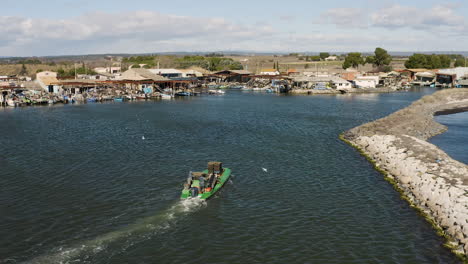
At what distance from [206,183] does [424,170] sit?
1846 centimetres

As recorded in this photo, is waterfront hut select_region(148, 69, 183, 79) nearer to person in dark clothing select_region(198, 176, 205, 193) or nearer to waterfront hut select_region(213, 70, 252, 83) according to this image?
waterfront hut select_region(213, 70, 252, 83)

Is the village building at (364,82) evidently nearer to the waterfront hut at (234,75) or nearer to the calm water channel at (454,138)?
the waterfront hut at (234,75)

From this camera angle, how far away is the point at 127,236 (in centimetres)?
2453

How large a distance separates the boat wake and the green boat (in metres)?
0.79

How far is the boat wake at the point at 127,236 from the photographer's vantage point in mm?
22016

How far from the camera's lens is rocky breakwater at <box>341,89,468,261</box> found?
25.4 meters

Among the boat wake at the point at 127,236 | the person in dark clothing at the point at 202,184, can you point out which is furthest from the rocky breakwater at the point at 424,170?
the boat wake at the point at 127,236

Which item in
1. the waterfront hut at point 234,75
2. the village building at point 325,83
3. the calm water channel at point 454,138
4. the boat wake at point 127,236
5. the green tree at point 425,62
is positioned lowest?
the boat wake at point 127,236

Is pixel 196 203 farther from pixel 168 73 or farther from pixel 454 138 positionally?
pixel 168 73

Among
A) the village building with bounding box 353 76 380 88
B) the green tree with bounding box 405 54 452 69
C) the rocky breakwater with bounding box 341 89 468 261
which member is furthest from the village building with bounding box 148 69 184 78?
the green tree with bounding box 405 54 452 69

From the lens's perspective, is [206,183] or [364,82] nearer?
[206,183]

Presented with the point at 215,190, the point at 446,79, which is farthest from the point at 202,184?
the point at 446,79

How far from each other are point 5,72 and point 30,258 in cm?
19951

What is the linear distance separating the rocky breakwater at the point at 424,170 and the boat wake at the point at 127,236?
16453mm
